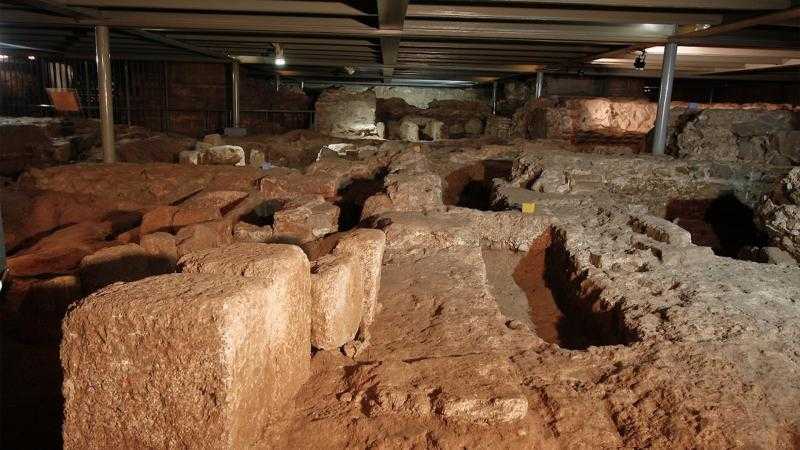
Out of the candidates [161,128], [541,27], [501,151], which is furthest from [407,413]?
[161,128]

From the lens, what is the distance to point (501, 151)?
907 centimetres

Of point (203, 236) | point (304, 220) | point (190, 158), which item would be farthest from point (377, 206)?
point (190, 158)

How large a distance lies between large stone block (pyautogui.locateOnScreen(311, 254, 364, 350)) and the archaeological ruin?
13mm

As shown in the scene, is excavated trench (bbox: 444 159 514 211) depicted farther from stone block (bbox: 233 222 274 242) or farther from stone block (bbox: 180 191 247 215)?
stone block (bbox: 233 222 274 242)

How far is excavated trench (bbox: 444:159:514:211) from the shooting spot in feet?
27.2

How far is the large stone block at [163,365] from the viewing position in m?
1.61

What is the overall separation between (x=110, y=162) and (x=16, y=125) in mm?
3227

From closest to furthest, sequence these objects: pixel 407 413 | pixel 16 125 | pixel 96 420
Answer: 1. pixel 96 420
2. pixel 407 413
3. pixel 16 125

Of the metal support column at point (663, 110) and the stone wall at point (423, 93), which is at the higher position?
the stone wall at point (423, 93)

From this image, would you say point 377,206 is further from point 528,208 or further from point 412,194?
point 528,208

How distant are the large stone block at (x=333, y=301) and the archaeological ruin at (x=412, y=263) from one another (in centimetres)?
1

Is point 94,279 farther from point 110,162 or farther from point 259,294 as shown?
point 110,162

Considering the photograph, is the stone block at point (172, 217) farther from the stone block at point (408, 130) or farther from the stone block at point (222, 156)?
the stone block at point (408, 130)

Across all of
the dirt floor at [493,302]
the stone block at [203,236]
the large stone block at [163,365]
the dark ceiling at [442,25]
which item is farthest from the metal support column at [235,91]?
the large stone block at [163,365]
